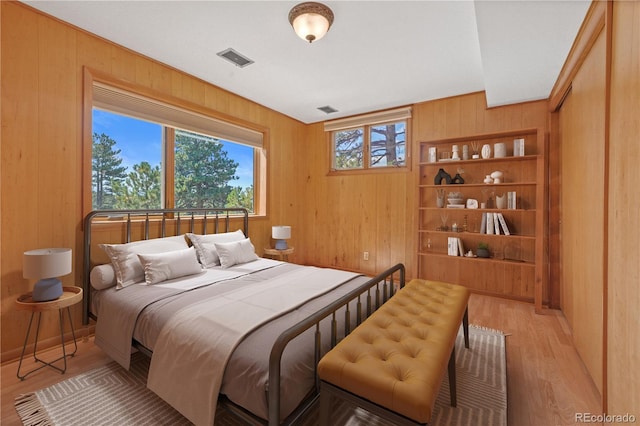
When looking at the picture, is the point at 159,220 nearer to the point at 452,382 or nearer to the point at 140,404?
the point at 140,404

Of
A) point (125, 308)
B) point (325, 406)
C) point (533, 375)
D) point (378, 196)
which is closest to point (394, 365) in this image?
point (325, 406)

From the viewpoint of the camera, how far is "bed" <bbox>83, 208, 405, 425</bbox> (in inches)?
51.9

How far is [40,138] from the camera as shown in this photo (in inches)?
88.3

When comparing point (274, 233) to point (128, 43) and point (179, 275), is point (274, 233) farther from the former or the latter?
point (128, 43)

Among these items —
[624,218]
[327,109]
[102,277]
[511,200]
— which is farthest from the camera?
[327,109]

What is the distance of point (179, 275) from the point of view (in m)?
2.48

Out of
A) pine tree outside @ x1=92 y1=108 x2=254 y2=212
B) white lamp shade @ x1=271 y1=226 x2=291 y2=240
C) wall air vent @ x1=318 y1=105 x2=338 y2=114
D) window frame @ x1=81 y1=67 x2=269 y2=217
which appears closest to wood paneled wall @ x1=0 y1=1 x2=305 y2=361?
window frame @ x1=81 y1=67 x2=269 y2=217

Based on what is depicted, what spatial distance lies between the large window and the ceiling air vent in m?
2.04

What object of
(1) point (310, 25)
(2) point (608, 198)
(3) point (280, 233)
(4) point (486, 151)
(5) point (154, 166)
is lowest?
(3) point (280, 233)

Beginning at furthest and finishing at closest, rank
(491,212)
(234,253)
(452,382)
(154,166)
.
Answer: (491,212), (154,166), (234,253), (452,382)

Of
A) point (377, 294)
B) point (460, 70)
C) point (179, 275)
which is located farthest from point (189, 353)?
point (460, 70)

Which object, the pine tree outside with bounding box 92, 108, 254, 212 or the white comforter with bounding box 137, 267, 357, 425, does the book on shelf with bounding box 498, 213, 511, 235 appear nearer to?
the white comforter with bounding box 137, 267, 357, 425

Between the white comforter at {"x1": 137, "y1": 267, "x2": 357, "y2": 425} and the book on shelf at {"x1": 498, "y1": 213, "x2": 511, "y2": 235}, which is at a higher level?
the book on shelf at {"x1": 498, "y1": 213, "x2": 511, "y2": 235}

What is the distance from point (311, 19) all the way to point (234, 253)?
87.8 inches
